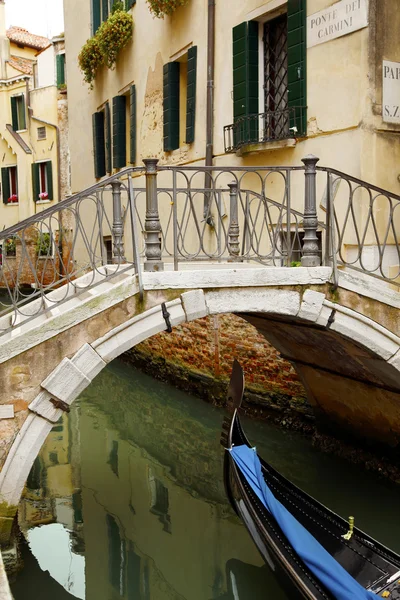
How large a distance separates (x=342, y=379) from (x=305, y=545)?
242 centimetres

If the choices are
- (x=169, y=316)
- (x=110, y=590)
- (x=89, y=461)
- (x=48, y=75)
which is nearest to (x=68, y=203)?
(x=169, y=316)

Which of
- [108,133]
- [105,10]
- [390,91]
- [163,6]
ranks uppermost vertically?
[105,10]

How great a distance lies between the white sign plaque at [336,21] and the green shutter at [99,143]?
598 centimetres

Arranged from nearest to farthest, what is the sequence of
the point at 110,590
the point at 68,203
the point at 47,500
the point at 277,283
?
the point at 68,203 → the point at 277,283 → the point at 110,590 → the point at 47,500

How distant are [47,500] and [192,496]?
4.02 feet

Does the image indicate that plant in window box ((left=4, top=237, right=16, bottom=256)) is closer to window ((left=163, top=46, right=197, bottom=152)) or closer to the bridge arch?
window ((left=163, top=46, right=197, bottom=152))

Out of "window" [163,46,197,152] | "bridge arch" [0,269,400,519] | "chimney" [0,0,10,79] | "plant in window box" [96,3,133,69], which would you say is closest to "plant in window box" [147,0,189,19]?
"window" [163,46,197,152]

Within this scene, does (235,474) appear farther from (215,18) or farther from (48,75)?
(48,75)

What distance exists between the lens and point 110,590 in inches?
192

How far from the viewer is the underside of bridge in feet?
17.5

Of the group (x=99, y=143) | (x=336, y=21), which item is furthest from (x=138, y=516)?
(x=99, y=143)

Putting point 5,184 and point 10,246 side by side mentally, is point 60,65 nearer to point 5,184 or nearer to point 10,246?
point 5,184

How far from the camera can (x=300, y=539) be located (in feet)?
12.9

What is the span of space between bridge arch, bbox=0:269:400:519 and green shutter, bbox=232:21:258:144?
6.87 ft
